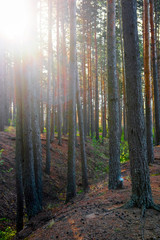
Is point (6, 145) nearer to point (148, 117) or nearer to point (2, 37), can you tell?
point (148, 117)

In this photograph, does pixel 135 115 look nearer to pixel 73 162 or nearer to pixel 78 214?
pixel 78 214

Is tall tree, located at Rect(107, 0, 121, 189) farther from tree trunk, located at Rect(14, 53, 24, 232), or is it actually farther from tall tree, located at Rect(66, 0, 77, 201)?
tree trunk, located at Rect(14, 53, 24, 232)

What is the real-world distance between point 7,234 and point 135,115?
5569 mm

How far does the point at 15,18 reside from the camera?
7.07m

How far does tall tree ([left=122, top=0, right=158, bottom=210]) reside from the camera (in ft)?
14.0

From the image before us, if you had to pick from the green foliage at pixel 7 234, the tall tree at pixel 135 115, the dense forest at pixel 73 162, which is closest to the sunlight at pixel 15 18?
the dense forest at pixel 73 162

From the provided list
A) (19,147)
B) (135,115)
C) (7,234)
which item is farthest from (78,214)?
(19,147)

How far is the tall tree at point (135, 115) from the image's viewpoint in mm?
4277

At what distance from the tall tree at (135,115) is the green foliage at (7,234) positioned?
4.14 m

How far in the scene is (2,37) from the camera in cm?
1831

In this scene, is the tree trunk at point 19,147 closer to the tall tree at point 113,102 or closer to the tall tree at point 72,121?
the tall tree at point 72,121

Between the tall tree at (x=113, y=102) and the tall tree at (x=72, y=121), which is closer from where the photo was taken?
the tall tree at (x=113, y=102)

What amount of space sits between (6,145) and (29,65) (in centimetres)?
634

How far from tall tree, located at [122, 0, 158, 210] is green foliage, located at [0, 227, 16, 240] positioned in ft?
13.6
